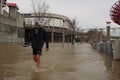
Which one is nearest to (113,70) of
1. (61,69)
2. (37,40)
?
(61,69)

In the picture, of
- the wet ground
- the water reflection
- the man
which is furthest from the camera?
the man

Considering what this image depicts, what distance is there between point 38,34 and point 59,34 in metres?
85.4

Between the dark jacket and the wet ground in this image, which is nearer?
the wet ground

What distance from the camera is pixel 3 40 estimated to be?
46.7m

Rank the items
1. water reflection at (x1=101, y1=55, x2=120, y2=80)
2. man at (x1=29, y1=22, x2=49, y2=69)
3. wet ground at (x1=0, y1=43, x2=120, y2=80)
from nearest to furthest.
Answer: wet ground at (x1=0, y1=43, x2=120, y2=80) → water reflection at (x1=101, y1=55, x2=120, y2=80) → man at (x1=29, y1=22, x2=49, y2=69)

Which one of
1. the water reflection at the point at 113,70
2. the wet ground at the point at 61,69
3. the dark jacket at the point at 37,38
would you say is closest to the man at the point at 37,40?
the dark jacket at the point at 37,38

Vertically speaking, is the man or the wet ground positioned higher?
the man

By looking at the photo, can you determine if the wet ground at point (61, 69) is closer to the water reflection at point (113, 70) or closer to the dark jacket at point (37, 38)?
the water reflection at point (113, 70)

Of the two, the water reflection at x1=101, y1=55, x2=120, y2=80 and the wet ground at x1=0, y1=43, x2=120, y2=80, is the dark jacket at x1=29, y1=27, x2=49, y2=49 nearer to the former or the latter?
the wet ground at x1=0, y1=43, x2=120, y2=80

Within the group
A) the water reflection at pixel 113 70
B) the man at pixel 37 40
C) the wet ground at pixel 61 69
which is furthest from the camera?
the man at pixel 37 40

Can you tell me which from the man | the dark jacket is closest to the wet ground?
the man

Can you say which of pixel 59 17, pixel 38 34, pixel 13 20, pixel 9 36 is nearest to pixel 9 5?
pixel 13 20

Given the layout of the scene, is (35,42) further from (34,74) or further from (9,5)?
(9,5)

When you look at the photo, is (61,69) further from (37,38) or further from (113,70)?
(113,70)
